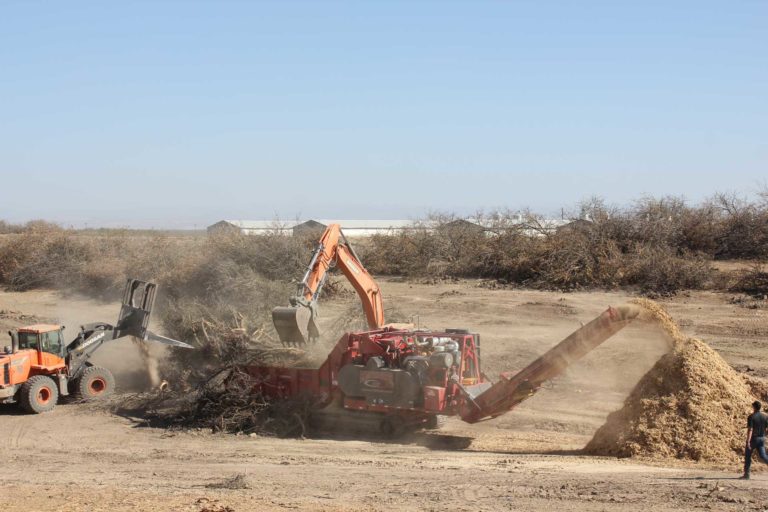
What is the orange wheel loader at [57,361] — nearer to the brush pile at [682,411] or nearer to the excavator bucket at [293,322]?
the excavator bucket at [293,322]

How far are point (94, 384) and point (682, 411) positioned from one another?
42.5ft

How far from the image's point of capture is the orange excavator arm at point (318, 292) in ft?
49.8

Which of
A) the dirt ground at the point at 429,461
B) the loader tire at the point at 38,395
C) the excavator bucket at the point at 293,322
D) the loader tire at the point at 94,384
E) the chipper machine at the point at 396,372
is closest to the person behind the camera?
the dirt ground at the point at 429,461

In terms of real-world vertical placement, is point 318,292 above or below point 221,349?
above

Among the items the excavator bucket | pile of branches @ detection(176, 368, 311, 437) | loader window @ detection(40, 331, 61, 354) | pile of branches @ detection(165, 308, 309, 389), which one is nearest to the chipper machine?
the excavator bucket

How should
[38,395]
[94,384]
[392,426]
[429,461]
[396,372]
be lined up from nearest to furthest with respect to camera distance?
[429,461]
[396,372]
[392,426]
[38,395]
[94,384]

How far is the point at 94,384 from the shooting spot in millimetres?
18859

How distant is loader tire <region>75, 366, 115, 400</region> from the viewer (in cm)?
1869

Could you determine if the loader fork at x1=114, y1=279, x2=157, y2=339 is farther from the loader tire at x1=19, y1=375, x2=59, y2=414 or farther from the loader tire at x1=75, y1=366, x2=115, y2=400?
the loader tire at x1=19, y1=375, x2=59, y2=414

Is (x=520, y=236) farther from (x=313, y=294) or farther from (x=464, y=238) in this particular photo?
(x=313, y=294)

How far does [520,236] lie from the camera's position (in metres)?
30.6

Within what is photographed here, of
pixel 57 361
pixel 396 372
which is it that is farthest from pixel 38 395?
pixel 396 372

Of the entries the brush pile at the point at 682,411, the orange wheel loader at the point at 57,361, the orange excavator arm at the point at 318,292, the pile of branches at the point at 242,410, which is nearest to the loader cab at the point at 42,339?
the orange wheel loader at the point at 57,361

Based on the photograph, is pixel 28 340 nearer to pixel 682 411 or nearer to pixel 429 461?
pixel 429 461
